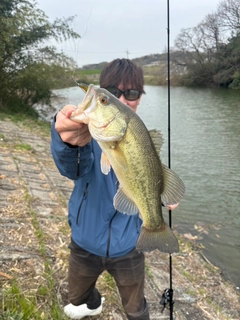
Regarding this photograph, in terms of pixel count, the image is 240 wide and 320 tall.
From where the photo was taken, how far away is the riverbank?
2.86 meters

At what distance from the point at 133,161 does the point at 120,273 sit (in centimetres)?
105

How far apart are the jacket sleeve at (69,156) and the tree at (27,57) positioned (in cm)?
1654

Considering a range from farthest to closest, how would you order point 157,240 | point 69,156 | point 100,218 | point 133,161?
point 100,218, point 157,240, point 69,156, point 133,161

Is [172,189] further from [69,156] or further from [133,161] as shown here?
[69,156]

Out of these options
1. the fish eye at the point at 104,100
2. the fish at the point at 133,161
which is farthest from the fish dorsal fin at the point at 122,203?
the fish eye at the point at 104,100

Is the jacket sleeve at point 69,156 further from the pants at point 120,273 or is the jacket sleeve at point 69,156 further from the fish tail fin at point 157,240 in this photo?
the pants at point 120,273

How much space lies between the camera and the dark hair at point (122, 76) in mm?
2335

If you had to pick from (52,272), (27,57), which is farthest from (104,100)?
(27,57)

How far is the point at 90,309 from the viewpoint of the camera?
283 cm

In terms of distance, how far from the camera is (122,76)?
2.33m

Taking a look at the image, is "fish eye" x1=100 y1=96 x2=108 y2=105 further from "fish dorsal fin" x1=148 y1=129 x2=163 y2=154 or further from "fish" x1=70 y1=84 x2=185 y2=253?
"fish dorsal fin" x1=148 y1=129 x2=163 y2=154

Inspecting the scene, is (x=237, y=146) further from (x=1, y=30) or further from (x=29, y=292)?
(x=1, y=30)

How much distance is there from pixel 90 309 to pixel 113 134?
1899 mm

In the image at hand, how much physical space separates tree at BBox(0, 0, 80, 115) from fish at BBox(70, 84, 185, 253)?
55.4ft
